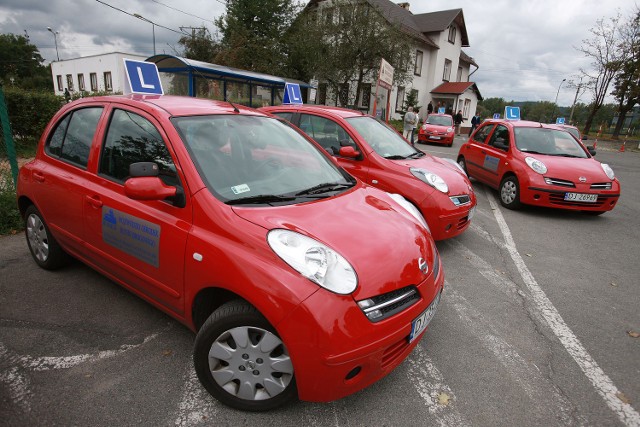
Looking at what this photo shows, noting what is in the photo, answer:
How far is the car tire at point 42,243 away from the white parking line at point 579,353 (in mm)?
4413

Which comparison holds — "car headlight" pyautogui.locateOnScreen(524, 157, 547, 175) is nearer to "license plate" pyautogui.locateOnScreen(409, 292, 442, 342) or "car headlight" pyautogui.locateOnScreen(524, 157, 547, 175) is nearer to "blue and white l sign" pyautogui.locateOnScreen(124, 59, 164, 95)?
"license plate" pyautogui.locateOnScreen(409, 292, 442, 342)

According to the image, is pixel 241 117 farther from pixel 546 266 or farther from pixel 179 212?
pixel 546 266

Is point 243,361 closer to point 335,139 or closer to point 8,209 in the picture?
point 335,139

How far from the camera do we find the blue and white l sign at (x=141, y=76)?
4.79 metres

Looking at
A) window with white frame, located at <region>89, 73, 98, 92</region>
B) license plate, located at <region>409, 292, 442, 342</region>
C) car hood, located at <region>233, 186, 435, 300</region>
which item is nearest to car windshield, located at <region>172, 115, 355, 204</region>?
car hood, located at <region>233, 186, 435, 300</region>

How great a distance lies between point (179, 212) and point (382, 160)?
317 centimetres

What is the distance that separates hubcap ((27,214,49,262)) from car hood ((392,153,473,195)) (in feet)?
12.8

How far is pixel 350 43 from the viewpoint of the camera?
23.9 meters

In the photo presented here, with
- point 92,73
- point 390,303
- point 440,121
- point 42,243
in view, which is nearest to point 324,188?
point 390,303

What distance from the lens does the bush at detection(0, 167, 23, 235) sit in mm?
4766

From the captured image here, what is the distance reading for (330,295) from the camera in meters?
1.85

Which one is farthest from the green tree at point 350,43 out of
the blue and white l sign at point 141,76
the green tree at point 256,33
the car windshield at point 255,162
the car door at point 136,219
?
the car door at point 136,219

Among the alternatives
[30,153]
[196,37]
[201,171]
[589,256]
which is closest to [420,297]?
[201,171]

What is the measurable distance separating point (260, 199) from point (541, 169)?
5869mm
